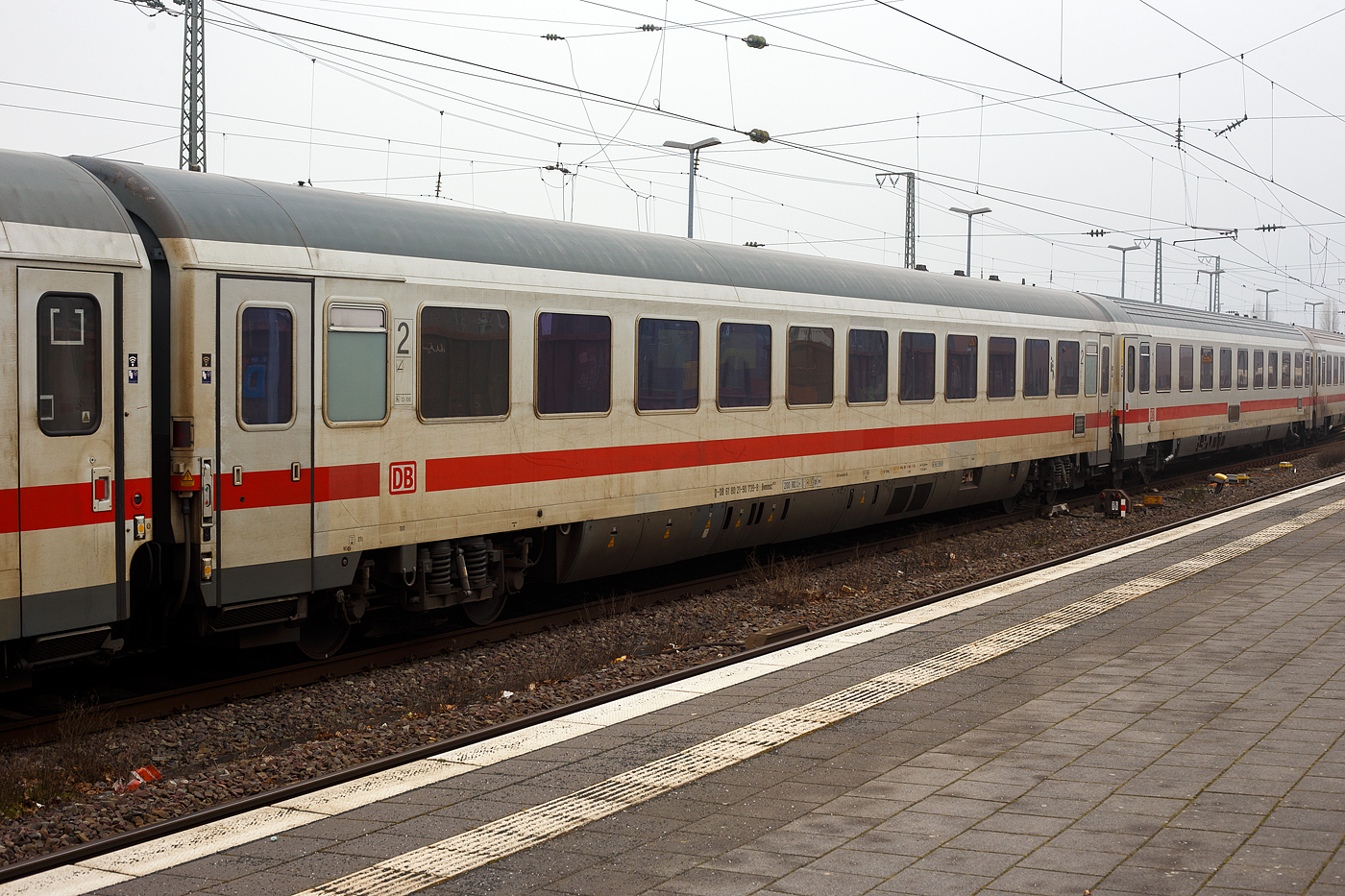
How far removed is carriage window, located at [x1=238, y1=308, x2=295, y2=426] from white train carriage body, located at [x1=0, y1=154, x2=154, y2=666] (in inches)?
27.6

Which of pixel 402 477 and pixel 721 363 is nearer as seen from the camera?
pixel 402 477

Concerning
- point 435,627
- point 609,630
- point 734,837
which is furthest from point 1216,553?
point 734,837

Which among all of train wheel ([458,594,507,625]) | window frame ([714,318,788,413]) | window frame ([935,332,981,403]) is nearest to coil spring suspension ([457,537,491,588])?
train wheel ([458,594,507,625])

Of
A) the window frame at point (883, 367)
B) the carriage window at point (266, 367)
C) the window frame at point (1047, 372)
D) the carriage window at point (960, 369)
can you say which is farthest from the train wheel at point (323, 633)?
the window frame at point (1047, 372)

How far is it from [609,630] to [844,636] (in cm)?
244

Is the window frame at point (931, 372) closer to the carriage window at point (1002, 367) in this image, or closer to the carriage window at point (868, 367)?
the carriage window at point (868, 367)

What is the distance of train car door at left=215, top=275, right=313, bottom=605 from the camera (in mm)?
8336

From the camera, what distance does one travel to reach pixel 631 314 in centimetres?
1180

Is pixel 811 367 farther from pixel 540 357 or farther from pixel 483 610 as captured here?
pixel 483 610

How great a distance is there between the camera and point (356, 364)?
Answer: 30.4ft

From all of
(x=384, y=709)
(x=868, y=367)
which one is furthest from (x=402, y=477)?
(x=868, y=367)

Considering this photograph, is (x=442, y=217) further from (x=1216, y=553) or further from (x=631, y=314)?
(x=1216, y=553)

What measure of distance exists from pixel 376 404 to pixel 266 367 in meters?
1.02

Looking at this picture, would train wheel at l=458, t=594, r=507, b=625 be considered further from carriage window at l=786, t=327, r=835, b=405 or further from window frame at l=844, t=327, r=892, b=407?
window frame at l=844, t=327, r=892, b=407
